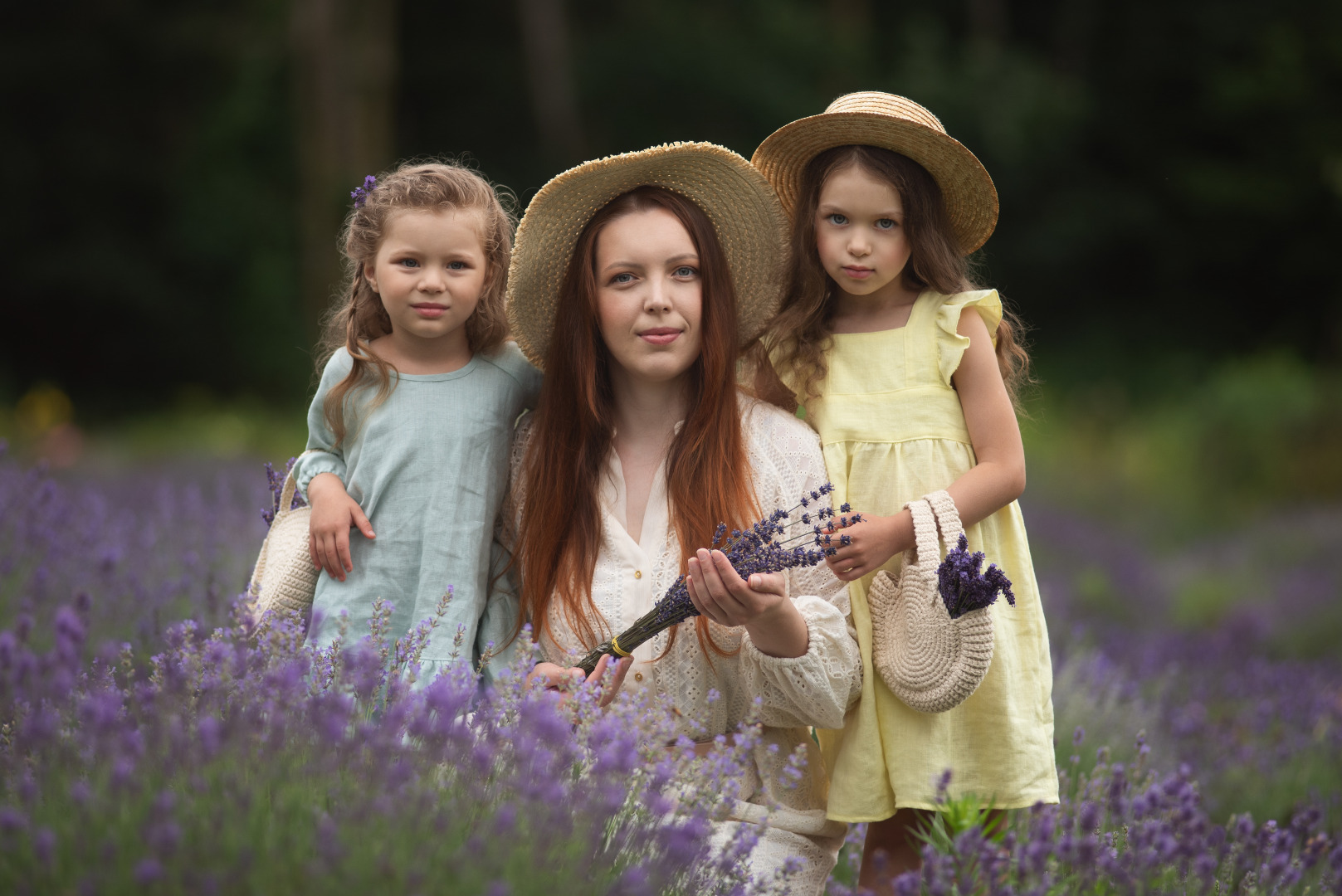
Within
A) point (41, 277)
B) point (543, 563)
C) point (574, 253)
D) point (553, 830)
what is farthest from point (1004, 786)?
point (41, 277)

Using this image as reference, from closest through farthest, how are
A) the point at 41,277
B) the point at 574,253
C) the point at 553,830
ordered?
1. the point at 553,830
2. the point at 574,253
3. the point at 41,277

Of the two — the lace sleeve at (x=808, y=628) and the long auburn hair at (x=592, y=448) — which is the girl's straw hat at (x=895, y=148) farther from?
the lace sleeve at (x=808, y=628)

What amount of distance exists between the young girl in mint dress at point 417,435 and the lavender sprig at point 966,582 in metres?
0.88

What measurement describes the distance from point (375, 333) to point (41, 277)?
16309 mm

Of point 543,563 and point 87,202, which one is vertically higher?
point 87,202

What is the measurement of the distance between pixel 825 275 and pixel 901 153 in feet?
1.01

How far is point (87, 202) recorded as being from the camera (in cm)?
1756

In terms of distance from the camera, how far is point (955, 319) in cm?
250

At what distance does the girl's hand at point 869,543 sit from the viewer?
2309mm

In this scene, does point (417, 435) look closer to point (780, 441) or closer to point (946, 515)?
point (780, 441)

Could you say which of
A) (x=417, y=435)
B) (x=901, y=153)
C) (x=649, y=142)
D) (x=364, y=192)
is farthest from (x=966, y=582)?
(x=649, y=142)

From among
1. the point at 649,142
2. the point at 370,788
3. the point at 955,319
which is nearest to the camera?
the point at 370,788

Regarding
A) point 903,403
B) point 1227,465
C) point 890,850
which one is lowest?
point 890,850

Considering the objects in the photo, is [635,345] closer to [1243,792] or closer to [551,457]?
[551,457]
